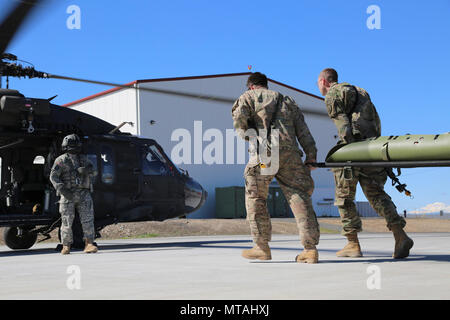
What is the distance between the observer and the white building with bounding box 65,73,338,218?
30516 mm

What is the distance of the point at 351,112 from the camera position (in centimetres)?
676

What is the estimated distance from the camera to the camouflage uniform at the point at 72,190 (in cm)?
928

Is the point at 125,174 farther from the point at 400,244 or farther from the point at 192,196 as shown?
the point at 400,244

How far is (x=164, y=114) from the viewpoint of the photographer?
31141mm

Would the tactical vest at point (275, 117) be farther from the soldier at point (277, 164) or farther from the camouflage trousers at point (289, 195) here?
the camouflage trousers at point (289, 195)

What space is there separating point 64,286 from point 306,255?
263 cm

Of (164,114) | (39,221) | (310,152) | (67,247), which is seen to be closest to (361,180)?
(310,152)

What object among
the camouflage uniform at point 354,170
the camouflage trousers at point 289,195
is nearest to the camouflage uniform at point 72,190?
the camouflage trousers at point 289,195

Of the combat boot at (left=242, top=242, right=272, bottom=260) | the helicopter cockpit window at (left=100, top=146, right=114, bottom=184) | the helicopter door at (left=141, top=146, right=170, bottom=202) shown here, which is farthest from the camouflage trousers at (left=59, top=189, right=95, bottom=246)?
the combat boot at (left=242, top=242, right=272, bottom=260)

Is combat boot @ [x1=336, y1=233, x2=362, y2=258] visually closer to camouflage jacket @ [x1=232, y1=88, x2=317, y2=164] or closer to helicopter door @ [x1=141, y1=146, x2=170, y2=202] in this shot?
camouflage jacket @ [x1=232, y1=88, x2=317, y2=164]

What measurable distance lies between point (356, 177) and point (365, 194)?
0.26m

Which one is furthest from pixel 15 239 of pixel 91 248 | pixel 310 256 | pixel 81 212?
pixel 310 256

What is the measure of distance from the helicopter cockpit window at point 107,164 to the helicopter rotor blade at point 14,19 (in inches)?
164

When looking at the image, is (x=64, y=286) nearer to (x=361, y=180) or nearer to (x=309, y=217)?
(x=309, y=217)
